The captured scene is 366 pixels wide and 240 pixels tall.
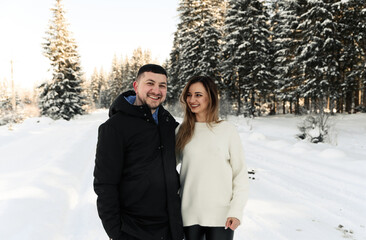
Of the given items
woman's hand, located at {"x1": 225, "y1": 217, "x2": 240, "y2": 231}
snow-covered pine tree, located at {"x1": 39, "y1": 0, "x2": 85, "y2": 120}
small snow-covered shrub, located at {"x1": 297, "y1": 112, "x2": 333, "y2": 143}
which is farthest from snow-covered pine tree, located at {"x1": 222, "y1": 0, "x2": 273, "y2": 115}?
woman's hand, located at {"x1": 225, "y1": 217, "x2": 240, "y2": 231}

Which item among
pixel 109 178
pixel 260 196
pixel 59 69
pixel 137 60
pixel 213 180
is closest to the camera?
pixel 109 178

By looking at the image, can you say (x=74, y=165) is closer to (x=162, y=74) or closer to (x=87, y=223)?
(x=87, y=223)

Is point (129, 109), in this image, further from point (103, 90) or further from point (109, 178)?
point (103, 90)

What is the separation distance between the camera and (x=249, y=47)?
23531mm

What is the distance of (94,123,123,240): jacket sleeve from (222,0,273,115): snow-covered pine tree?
74.9 ft

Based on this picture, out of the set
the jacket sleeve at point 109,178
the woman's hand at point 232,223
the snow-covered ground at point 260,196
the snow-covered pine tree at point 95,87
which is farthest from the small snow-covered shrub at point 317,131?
the snow-covered pine tree at point 95,87

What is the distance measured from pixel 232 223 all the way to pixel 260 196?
3.33 metres

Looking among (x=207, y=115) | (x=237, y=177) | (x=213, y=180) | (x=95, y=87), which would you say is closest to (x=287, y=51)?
(x=207, y=115)

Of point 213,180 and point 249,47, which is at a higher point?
point 249,47

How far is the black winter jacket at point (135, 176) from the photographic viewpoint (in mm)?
1914

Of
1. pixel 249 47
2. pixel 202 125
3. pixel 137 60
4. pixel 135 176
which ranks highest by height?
pixel 137 60

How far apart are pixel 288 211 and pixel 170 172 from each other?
3.34 m

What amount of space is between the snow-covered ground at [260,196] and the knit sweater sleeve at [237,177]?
1.76 metres

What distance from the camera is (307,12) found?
18609mm
